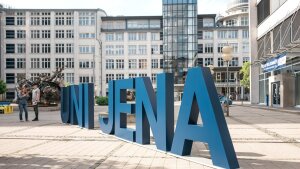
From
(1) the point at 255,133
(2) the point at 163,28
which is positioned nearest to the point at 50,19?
(2) the point at 163,28

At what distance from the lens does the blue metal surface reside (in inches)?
597

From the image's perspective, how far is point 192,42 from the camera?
280ft

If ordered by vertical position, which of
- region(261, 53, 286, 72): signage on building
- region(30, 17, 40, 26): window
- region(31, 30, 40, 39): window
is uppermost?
region(30, 17, 40, 26): window

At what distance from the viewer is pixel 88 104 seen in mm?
15211

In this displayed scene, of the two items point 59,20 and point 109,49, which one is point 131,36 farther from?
point 59,20

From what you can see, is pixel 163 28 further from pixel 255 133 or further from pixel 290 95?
pixel 255 133

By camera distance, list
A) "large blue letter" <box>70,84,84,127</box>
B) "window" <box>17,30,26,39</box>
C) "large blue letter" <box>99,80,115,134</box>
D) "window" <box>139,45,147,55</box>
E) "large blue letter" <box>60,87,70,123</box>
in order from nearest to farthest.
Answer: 1. "large blue letter" <box>99,80,115,134</box>
2. "large blue letter" <box>70,84,84,127</box>
3. "large blue letter" <box>60,87,70,123</box>
4. "window" <box>17,30,26,39</box>
5. "window" <box>139,45,147,55</box>

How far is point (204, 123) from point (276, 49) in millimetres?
26648

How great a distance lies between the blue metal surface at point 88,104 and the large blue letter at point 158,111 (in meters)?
4.51

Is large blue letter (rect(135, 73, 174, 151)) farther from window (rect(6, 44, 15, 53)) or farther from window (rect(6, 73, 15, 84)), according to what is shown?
window (rect(6, 44, 15, 53))

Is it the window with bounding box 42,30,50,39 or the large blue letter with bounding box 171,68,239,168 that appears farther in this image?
the window with bounding box 42,30,50,39

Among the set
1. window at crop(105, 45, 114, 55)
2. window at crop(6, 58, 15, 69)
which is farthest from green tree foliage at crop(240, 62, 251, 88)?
window at crop(6, 58, 15, 69)

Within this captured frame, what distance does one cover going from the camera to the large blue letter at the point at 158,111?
9.57 metres

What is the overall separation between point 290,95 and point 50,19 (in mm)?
65404
